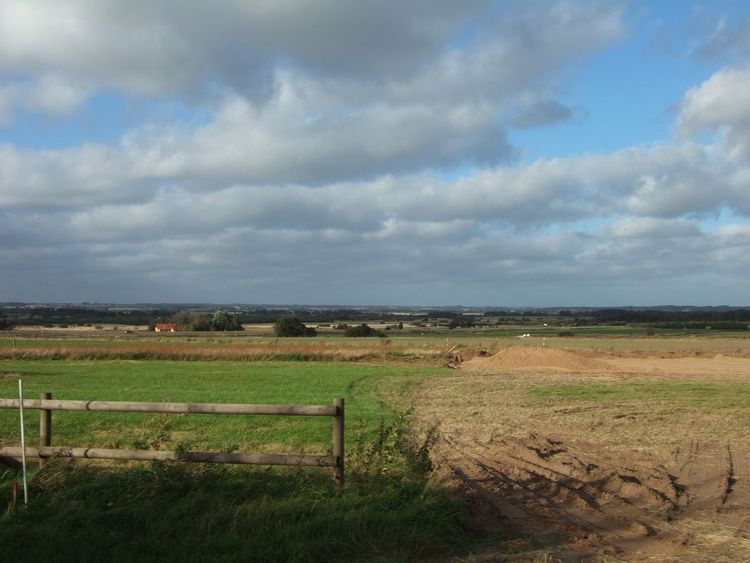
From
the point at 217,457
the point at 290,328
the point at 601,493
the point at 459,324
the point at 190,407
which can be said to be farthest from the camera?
the point at 459,324

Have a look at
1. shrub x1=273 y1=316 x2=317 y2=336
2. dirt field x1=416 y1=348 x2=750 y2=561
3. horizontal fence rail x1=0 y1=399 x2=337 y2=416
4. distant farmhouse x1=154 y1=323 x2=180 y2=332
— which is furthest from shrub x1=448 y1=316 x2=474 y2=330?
horizontal fence rail x1=0 y1=399 x2=337 y2=416

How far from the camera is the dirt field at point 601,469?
269 inches

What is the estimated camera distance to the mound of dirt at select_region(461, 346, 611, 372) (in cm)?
3934

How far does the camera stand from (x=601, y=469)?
10164 millimetres

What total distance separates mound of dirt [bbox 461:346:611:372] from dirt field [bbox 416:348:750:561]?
15.8m

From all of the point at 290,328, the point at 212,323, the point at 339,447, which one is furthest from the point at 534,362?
the point at 212,323

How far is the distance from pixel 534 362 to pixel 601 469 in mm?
31069

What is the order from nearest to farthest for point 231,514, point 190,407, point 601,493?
point 231,514 → point 190,407 → point 601,493

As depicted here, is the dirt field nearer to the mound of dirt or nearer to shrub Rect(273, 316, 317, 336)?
the mound of dirt

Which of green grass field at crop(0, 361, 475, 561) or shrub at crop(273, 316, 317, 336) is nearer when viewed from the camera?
green grass field at crop(0, 361, 475, 561)

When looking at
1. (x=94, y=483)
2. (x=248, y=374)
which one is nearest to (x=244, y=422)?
(x=94, y=483)

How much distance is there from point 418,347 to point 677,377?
2392cm

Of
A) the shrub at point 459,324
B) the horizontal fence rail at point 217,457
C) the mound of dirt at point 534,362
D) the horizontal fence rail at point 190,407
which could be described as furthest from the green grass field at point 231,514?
the shrub at point 459,324

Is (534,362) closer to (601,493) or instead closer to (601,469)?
(601,469)
